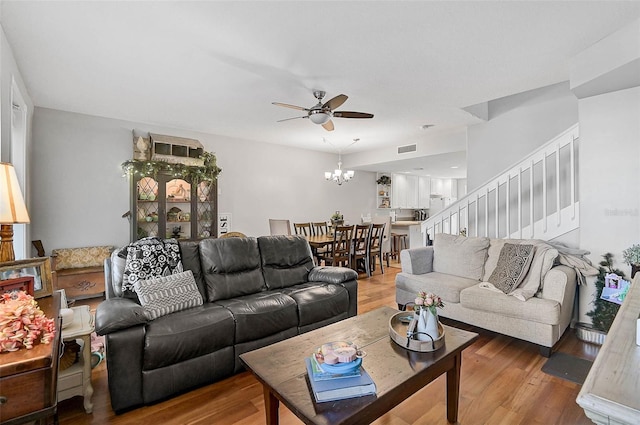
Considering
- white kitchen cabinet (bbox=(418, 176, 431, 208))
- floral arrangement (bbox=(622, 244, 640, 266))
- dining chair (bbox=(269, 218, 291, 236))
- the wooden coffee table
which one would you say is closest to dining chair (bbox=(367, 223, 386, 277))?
dining chair (bbox=(269, 218, 291, 236))

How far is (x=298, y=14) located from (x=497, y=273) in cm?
293

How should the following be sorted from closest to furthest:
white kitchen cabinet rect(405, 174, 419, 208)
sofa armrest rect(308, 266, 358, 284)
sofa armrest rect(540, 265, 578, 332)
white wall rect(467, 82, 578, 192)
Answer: sofa armrest rect(540, 265, 578, 332)
sofa armrest rect(308, 266, 358, 284)
white wall rect(467, 82, 578, 192)
white kitchen cabinet rect(405, 174, 419, 208)

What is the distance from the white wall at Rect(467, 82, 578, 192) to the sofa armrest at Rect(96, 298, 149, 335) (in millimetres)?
4894

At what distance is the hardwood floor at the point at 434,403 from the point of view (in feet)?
6.04

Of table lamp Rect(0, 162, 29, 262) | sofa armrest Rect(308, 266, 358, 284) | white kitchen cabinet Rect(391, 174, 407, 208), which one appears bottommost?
sofa armrest Rect(308, 266, 358, 284)

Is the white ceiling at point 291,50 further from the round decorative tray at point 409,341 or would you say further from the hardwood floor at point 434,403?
the hardwood floor at point 434,403

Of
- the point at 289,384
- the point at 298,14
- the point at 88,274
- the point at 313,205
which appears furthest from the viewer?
the point at 313,205

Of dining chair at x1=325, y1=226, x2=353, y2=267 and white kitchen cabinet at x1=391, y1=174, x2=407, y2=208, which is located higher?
white kitchen cabinet at x1=391, y1=174, x2=407, y2=208

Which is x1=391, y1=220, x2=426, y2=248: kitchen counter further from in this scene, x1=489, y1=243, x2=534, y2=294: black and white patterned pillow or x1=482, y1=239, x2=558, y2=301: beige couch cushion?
x1=482, y1=239, x2=558, y2=301: beige couch cushion

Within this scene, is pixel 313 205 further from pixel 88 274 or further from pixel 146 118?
pixel 88 274

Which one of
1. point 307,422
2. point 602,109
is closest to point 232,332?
point 307,422

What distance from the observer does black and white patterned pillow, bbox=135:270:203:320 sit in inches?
87.0

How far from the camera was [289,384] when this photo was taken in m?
1.38

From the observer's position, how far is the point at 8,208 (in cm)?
171
